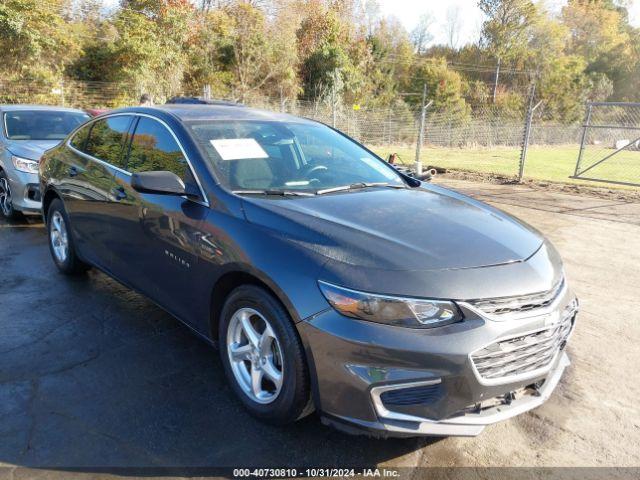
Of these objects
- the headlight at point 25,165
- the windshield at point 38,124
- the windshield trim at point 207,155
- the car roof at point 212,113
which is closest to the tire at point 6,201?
the headlight at point 25,165

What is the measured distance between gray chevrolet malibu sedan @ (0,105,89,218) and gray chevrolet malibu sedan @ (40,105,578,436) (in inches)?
130

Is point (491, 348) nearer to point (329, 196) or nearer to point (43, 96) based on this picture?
point (329, 196)

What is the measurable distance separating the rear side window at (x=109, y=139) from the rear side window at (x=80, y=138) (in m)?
0.09

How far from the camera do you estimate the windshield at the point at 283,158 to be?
3221mm

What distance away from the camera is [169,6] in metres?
23.9

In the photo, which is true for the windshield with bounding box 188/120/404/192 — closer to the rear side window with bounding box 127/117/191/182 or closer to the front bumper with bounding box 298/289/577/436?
the rear side window with bounding box 127/117/191/182

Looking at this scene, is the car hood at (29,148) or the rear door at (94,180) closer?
the rear door at (94,180)

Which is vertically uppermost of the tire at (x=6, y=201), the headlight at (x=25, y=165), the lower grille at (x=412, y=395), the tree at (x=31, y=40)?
the tree at (x=31, y=40)

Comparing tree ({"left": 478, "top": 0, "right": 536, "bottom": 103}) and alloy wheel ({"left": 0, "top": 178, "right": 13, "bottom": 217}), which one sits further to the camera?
tree ({"left": 478, "top": 0, "right": 536, "bottom": 103})

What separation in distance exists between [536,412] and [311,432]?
1329 millimetres

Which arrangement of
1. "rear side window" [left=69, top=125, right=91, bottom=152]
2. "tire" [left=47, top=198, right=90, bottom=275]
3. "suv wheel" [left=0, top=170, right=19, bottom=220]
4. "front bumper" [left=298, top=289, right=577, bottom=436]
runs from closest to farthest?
"front bumper" [left=298, top=289, right=577, bottom=436], "rear side window" [left=69, top=125, right=91, bottom=152], "tire" [left=47, top=198, right=90, bottom=275], "suv wheel" [left=0, top=170, right=19, bottom=220]

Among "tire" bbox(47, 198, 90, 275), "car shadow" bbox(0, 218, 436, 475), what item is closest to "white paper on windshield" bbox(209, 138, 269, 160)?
"car shadow" bbox(0, 218, 436, 475)

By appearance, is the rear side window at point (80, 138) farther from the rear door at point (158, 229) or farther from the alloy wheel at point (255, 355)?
the alloy wheel at point (255, 355)

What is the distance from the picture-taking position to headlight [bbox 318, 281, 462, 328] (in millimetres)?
2234
